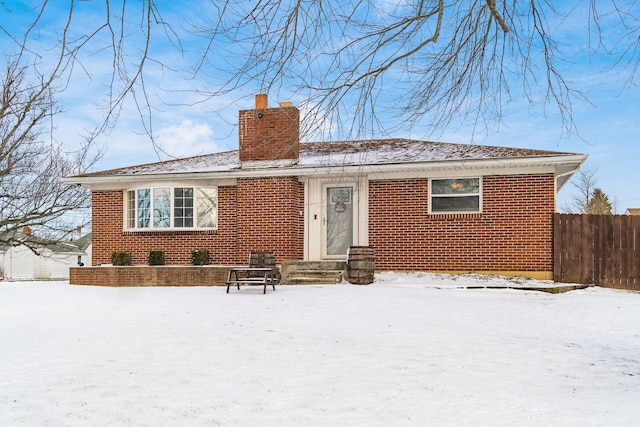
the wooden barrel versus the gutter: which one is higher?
the gutter

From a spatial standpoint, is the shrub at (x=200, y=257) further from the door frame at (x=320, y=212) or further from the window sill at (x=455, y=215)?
the window sill at (x=455, y=215)

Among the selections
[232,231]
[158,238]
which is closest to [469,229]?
[232,231]

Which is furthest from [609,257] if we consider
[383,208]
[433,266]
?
[383,208]

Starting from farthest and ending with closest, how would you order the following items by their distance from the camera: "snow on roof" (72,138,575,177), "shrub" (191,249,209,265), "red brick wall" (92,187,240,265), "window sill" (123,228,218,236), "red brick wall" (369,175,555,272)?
1. "window sill" (123,228,218,236)
2. "red brick wall" (92,187,240,265)
3. "shrub" (191,249,209,265)
4. "snow on roof" (72,138,575,177)
5. "red brick wall" (369,175,555,272)

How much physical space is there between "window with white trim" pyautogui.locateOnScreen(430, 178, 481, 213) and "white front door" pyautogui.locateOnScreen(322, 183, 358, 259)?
7.63 ft

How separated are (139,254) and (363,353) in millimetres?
12361

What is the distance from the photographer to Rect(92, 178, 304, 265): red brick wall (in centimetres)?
1655

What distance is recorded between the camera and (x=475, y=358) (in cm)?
707

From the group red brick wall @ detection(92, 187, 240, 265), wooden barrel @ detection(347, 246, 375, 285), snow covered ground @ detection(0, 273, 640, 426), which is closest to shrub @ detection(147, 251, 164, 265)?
red brick wall @ detection(92, 187, 240, 265)

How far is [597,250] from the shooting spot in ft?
49.4

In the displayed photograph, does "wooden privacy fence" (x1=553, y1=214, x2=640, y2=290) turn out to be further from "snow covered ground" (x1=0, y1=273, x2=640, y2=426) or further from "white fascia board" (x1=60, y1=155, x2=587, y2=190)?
"snow covered ground" (x1=0, y1=273, x2=640, y2=426)

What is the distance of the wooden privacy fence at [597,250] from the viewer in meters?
15.0

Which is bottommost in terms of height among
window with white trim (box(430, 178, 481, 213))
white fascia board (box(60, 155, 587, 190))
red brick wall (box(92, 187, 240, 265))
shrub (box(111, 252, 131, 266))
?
shrub (box(111, 252, 131, 266))

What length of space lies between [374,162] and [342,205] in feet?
5.56
